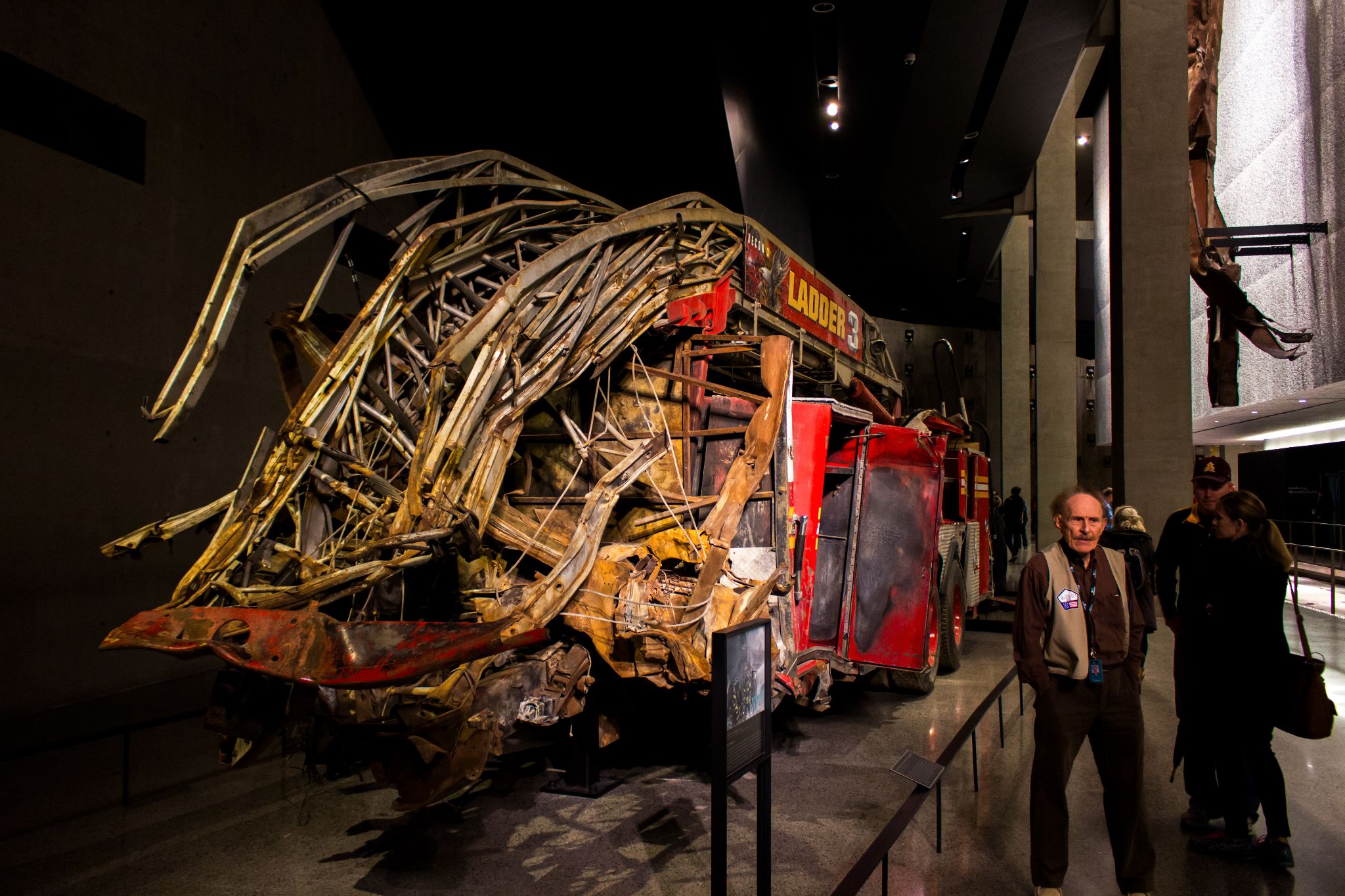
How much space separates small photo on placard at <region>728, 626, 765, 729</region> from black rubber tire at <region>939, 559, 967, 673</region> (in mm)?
4651

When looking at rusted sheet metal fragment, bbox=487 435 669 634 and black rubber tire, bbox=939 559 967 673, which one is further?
black rubber tire, bbox=939 559 967 673

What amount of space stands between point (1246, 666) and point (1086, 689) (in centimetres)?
107

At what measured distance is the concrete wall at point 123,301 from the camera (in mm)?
5871

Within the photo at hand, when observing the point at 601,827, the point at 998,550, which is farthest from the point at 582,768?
the point at 998,550

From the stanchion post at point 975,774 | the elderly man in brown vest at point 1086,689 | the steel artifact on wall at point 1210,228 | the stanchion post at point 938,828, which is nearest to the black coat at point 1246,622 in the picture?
the elderly man in brown vest at point 1086,689

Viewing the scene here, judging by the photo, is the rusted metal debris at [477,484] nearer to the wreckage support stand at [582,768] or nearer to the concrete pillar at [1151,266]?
the wreckage support stand at [582,768]

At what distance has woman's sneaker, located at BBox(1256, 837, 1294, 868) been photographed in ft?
12.2

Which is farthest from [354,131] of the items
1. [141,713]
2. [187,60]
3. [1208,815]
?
[1208,815]

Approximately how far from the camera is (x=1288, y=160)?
7852 mm

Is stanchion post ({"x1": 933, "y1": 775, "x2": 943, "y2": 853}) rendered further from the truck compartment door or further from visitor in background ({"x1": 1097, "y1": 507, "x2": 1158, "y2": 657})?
the truck compartment door

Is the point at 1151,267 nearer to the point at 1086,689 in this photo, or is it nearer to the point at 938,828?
the point at 1086,689

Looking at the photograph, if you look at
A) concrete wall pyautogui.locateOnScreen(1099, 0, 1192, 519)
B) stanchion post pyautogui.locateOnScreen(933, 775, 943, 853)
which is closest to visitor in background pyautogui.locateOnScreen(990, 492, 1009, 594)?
concrete wall pyautogui.locateOnScreen(1099, 0, 1192, 519)

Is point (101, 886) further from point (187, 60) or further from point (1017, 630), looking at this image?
point (187, 60)

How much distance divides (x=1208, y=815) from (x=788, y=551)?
95.6 inches
